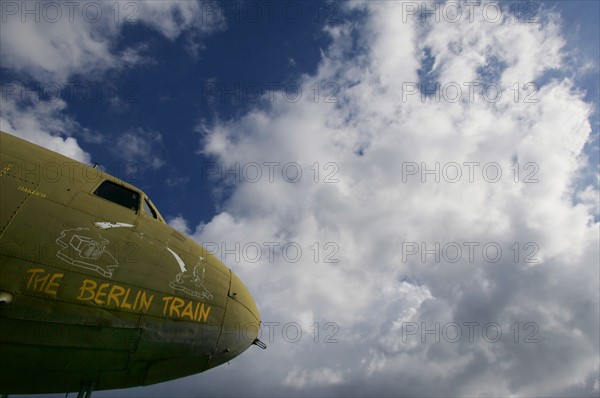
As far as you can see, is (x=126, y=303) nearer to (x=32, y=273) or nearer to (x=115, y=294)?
(x=115, y=294)

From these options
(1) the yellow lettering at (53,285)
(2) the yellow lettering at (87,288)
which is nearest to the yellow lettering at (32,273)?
(1) the yellow lettering at (53,285)

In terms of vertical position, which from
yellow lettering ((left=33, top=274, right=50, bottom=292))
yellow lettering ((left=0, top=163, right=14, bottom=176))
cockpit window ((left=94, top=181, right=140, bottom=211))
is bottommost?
yellow lettering ((left=33, top=274, right=50, bottom=292))

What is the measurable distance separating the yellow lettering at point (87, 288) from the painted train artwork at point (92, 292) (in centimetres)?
2

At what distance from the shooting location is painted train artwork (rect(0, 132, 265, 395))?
299 inches

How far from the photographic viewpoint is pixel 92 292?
7980 millimetres

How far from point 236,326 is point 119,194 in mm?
4646

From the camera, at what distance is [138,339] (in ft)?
27.2

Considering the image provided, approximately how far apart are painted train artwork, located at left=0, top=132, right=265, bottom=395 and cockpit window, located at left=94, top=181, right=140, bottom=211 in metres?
0.04

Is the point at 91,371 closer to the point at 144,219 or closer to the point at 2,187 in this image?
the point at 144,219

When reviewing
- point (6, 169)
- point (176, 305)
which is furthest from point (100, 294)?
point (6, 169)

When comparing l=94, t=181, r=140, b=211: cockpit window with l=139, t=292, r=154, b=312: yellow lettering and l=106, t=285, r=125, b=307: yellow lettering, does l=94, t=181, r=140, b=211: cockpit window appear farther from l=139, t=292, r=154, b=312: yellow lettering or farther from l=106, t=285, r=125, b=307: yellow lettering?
l=139, t=292, r=154, b=312: yellow lettering

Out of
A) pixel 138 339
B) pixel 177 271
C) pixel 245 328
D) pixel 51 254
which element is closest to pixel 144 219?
pixel 177 271

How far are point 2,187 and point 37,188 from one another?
2.02ft

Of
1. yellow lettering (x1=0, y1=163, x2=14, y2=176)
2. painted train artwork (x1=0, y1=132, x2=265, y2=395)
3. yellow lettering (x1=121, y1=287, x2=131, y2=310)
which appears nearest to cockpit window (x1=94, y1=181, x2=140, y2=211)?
painted train artwork (x1=0, y1=132, x2=265, y2=395)
